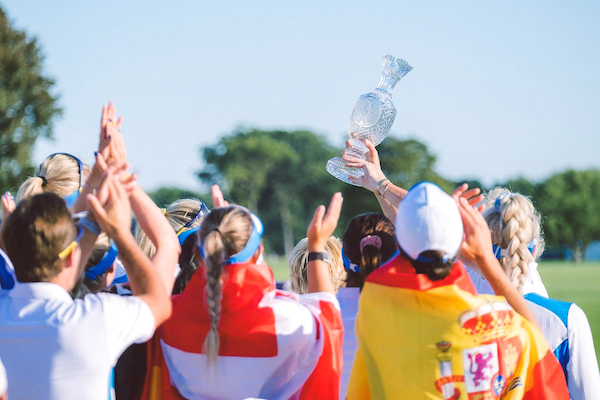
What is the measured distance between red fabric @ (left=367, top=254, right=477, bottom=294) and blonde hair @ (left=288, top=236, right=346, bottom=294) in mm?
1419

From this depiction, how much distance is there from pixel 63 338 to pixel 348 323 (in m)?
1.64

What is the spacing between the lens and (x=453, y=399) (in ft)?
9.45

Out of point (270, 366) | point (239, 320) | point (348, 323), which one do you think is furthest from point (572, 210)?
point (239, 320)

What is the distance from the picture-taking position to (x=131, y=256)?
9.78ft

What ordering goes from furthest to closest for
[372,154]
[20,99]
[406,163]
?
[406,163] → [20,99] → [372,154]

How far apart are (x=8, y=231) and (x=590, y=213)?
3895 inches

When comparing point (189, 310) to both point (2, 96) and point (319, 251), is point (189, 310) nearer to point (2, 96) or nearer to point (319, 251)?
point (319, 251)

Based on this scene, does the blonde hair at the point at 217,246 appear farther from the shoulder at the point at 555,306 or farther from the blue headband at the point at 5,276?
the shoulder at the point at 555,306

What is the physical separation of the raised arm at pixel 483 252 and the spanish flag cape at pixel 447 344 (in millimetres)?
213

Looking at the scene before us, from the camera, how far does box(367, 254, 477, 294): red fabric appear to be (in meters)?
2.94

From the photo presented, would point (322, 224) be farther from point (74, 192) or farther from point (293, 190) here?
point (293, 190)

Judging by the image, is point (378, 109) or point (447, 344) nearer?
point (447, 344)

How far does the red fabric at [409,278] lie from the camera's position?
2.94m

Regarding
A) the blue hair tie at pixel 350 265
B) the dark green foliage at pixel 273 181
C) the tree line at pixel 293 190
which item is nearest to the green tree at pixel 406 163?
the tree line at pixel 293 190
